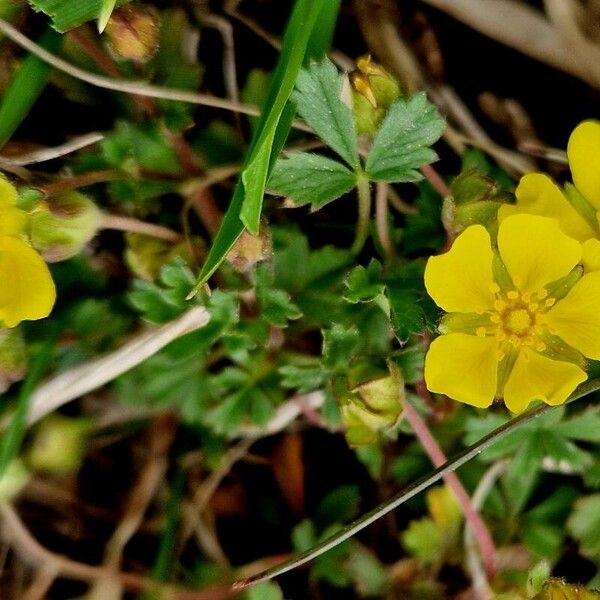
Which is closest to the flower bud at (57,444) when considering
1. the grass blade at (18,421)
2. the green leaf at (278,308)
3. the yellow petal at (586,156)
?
the grass blade at (18,421)

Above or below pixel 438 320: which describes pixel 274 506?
below

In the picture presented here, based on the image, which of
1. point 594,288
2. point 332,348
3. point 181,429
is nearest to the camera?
point 594,288

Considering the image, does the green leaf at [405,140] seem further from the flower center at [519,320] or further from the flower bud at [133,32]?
the flower bud at [133,32]

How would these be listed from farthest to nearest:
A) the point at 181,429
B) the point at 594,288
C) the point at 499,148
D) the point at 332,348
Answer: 1. the point at 181,429
2. the point at 499,148
3. the point at 332,348
4. the point at 594,288

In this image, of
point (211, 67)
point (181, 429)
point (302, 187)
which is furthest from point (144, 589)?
point (211, 67)

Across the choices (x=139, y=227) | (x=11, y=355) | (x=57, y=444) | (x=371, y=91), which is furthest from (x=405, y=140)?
(x=57, y=444)

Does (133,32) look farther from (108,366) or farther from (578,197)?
(578,197)

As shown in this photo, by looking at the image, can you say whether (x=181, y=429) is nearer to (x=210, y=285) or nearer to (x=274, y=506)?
(x=274, y=506)
